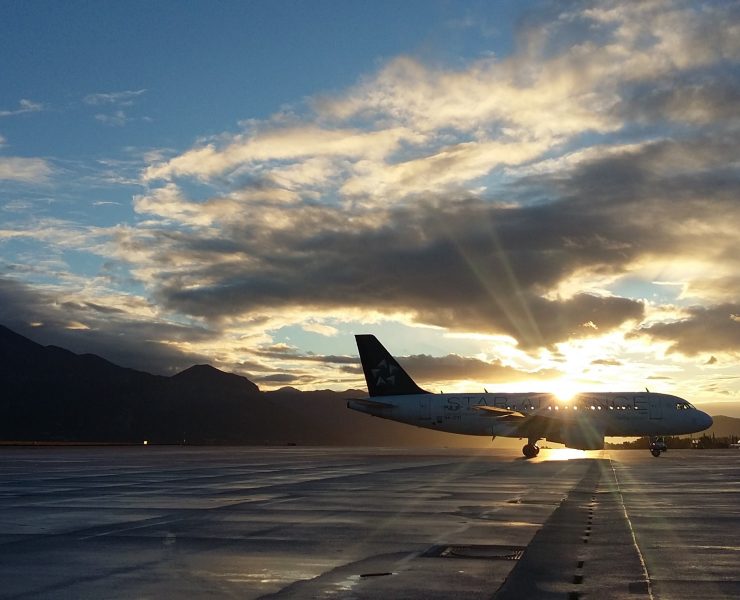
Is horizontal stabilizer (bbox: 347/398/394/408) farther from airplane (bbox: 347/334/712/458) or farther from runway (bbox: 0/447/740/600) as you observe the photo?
runway (bbox: 0/447/740/600)

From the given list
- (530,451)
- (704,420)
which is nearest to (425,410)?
(530,451)

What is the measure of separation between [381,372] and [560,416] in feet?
68.8

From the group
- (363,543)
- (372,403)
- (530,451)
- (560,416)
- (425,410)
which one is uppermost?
(372,403)

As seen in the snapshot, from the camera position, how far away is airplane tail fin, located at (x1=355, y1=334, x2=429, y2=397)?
Result: 80438 millimetres

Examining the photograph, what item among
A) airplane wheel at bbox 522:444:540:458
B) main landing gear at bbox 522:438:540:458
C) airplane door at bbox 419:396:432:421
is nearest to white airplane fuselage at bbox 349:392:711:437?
main landing gear at bbox 522:438:540:458

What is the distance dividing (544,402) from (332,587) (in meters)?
62.2

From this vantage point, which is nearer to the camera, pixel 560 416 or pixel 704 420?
pixel 560 416

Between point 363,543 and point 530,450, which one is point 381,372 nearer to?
point 530,450

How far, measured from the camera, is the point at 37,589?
8.70m

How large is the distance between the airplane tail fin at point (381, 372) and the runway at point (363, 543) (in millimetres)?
55890

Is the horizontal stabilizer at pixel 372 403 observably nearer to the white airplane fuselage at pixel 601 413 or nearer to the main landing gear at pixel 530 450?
the white airplane fuselage at pixel 601 413

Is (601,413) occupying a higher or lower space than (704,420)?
higher

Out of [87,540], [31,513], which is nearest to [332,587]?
[87,540]

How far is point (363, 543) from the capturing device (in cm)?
1267
